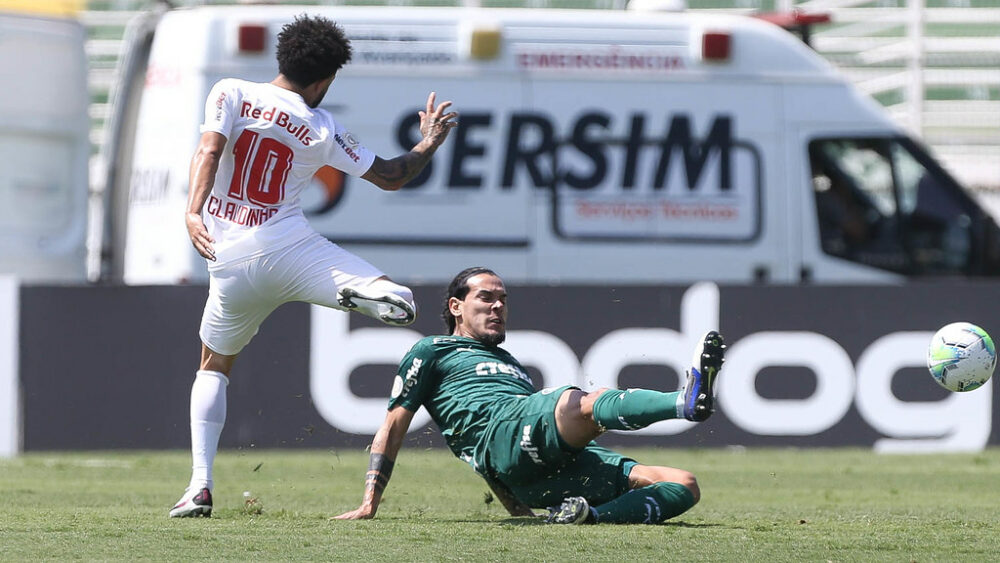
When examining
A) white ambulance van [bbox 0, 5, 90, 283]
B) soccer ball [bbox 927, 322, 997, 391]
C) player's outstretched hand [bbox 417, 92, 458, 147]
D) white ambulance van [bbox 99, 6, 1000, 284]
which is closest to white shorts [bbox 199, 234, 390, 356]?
player's outstretched hand [bbox 417, 92, 458, 147]

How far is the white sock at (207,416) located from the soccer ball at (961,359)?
119 inches

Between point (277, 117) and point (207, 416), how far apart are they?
4.27 feet

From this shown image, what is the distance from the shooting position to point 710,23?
13203mm

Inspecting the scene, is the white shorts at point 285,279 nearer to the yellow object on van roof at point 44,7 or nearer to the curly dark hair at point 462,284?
the curly dark hair at point 462,284

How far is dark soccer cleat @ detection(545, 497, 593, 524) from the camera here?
21.6 feet

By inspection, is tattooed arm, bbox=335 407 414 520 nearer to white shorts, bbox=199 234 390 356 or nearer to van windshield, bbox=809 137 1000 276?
white shorts, bbox=199 234 390 356

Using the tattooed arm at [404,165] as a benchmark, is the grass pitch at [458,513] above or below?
below

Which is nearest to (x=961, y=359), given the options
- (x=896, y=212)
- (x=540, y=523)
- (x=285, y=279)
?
(x=540, y=523)

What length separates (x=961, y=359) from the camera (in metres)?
7.00

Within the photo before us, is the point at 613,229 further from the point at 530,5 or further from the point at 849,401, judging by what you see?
the point at 530,5

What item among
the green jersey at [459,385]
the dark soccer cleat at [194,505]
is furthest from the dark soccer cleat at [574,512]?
the dark soccer cleat at [194,505]

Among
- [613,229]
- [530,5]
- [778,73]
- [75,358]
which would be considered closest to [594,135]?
[613,229]

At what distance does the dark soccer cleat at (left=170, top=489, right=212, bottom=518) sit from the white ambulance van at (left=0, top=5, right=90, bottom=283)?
7.40 meters

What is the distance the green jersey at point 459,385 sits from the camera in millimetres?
6840
